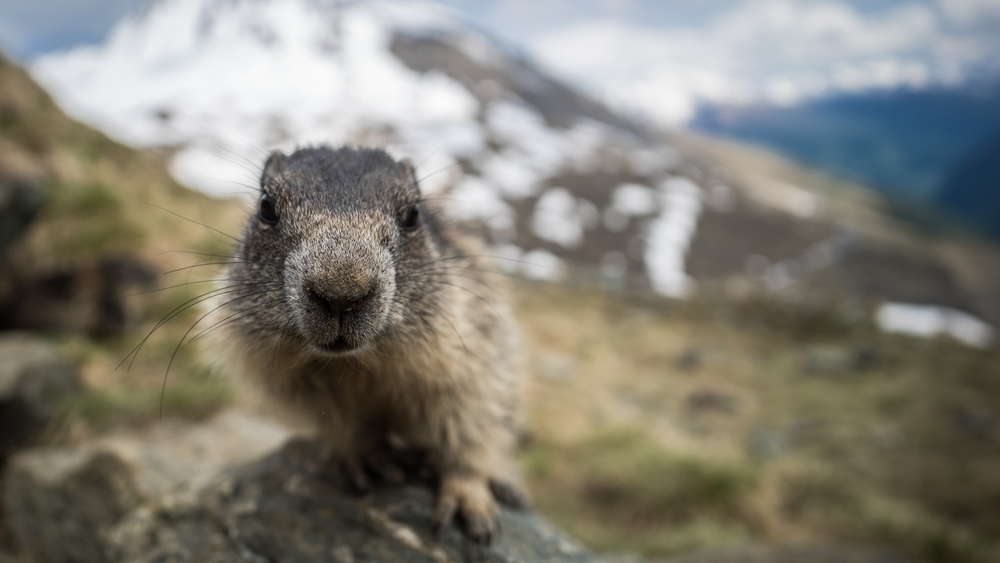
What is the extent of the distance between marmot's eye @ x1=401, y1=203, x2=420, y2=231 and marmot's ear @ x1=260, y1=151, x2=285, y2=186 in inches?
34.9

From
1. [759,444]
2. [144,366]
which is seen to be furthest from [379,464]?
[759,444]

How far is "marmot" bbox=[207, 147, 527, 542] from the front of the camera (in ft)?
7.95

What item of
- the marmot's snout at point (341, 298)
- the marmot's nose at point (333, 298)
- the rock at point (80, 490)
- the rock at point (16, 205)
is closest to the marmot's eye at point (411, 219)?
the marmot's snout at point (341, 298)

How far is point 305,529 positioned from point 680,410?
529 inches

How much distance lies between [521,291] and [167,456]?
22.7m

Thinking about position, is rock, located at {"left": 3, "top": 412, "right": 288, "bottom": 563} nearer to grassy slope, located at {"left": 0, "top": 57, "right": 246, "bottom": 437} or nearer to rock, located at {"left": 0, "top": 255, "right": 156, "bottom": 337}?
grassy slope, located at {"left": 0, "top": 57, "right": 246, "bottom": 437}

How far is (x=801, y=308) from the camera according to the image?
22953 millimetres

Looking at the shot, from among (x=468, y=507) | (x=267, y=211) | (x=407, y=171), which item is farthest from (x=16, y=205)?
(x=468, y=507)

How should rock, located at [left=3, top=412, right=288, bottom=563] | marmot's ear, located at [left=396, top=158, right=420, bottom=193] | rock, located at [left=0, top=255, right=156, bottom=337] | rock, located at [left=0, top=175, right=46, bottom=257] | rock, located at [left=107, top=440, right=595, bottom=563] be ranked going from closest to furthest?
rock, located at [left=107, top=440, right=595, bottom=563] < marmot's ear, located at [left=396, top=158, right=420, bottom=193] < rock, located at [left=3, top=412, right=288, bottom=563] < rock, located at [left=0, top=175, right=46, bottom=257] < rock, located at [left=0, top=255, right=156, bottom=337]

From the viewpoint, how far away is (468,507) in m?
3.41

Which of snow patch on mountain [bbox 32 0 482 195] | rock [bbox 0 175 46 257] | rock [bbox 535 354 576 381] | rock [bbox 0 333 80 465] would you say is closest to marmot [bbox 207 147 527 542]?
rock [bbox 0 333 80 465]

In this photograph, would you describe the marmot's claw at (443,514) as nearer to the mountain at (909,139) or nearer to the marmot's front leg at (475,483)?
the marmot's front leg at (475,483)

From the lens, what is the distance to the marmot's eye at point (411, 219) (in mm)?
3088

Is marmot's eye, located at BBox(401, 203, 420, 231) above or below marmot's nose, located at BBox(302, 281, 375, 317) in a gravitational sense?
above
